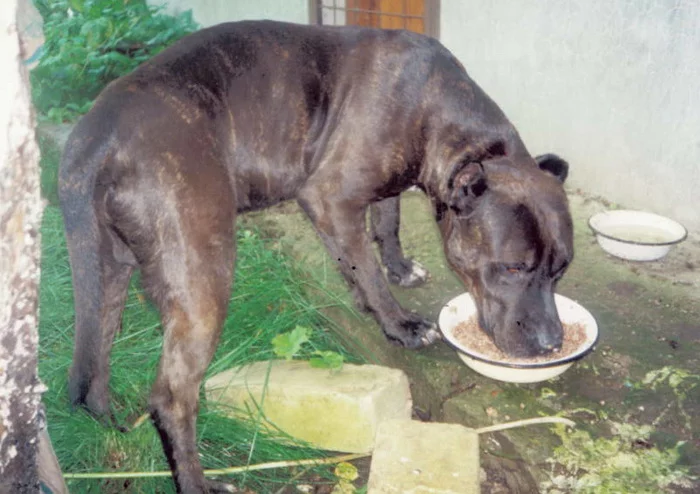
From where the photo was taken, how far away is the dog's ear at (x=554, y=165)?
339 cm

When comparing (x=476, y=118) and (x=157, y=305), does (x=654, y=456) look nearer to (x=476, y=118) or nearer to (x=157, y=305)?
(x=476, y=118)

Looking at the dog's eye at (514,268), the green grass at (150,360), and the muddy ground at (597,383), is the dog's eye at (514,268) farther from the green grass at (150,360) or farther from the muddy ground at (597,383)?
the green grass at (150,360)

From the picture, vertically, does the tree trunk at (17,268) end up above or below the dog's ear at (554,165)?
above

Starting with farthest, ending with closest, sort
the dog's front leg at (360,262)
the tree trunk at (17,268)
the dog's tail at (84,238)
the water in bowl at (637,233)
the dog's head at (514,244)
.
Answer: the water in bowl at (637,233)
the dog's front leg at (360,262)
the dog's head at (514,244)
the dog's tail at (84,238)
the tree trunk at (17,268)

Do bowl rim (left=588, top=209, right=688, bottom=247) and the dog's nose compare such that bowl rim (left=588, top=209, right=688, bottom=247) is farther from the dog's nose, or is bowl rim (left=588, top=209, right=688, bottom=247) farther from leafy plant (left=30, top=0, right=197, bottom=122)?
leafy plant (left=30, top=0, right=197, bottom=122)

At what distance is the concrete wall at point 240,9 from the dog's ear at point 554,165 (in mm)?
4000

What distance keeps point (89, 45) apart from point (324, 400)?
580 cm

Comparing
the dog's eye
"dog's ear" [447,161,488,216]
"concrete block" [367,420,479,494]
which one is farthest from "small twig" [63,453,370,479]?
"dog's ear" [447,161,488,216]

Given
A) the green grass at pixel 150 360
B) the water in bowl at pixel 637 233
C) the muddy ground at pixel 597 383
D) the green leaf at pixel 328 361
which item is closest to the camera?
the muddy ground at pixel 597 383

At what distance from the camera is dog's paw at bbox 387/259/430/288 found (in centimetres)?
419

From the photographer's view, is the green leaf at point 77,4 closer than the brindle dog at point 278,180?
No

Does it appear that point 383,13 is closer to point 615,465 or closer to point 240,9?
point 240,9

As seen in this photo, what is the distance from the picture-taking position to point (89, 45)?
7605mm

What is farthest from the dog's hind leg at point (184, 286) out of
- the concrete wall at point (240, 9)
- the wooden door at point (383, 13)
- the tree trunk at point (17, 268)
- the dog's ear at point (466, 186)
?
the concrete wall at point (240, 9)
